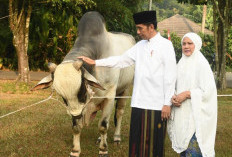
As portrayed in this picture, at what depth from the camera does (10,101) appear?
34.1 ft

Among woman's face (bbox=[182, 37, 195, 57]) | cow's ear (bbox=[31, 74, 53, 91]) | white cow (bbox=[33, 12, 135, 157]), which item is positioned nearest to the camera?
woman's face (bbox=[182, 37, 195, 57])

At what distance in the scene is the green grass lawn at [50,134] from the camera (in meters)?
5.89

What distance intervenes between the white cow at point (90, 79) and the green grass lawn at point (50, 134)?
434mm

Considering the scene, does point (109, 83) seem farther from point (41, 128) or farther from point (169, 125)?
point (41, 128)

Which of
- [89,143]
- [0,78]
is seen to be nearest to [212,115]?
[89,143]

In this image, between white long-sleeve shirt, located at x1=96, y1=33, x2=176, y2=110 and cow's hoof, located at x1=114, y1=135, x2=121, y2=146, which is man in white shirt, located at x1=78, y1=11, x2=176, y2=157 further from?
cow's hoof, located at x1=114, y1=135, x2=121, y2=146

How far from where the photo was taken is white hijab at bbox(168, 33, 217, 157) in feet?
13.1

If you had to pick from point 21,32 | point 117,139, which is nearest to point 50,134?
point 117,139

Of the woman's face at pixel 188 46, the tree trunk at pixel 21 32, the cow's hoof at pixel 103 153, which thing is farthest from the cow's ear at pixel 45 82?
the tree trunk at pixel 21 32

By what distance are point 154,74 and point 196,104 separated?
0.54 meters

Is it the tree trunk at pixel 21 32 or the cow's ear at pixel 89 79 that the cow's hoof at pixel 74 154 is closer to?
the cow's ear at pixel 89 79

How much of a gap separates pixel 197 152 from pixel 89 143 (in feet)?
8.80

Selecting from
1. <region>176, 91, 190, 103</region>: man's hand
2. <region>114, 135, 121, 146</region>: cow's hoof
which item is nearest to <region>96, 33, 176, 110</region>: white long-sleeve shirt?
<region>176, 91, 190, 103</region>: man's hand

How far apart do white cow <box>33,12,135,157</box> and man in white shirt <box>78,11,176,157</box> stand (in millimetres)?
822
